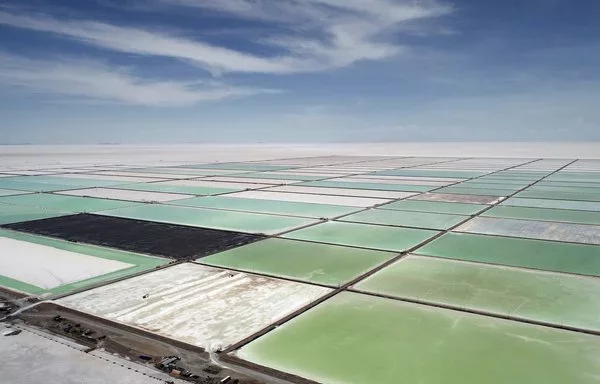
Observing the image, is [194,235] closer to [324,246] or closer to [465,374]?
[324,246]

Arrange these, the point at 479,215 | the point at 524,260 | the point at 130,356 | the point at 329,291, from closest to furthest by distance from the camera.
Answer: the point at 130,356 < the point at 329,291 < the point at 524,260 < the point at 479,215

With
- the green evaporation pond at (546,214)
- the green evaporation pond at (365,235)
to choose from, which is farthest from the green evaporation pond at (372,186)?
the green evaporation pond at (365,235)

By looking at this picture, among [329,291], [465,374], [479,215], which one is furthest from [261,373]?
[479,215]

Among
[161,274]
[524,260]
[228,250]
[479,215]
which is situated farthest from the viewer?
[479,215]

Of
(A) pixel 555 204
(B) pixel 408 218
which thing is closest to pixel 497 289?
(B) pixel 408 218

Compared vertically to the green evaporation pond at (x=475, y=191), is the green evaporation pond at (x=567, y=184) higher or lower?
lower

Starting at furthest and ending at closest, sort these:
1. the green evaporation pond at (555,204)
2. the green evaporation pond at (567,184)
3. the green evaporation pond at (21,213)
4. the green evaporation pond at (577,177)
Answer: the green evaporation pond at (577,177) → the green evaporation pond at (567,184) → the green evaporation pond at (555,204) → the green evaporation pond at (21,213)

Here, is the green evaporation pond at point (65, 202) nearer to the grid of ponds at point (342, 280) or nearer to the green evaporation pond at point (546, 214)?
the grid of ponds at point (342, 280)

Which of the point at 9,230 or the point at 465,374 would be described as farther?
the point at 9,230
